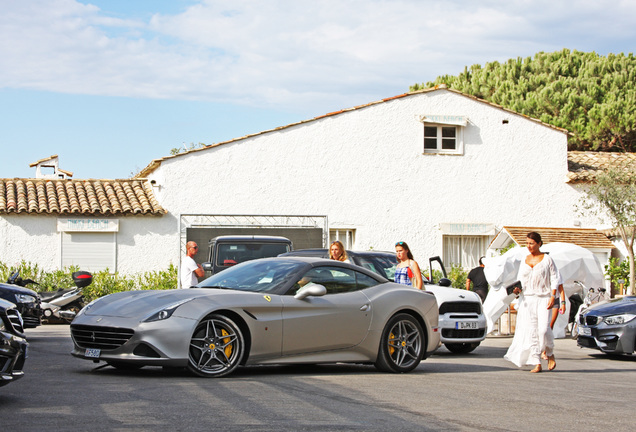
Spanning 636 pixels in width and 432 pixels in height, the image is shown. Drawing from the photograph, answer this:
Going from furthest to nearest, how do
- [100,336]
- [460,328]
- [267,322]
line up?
[460,328] → [267,322] → [100,336]

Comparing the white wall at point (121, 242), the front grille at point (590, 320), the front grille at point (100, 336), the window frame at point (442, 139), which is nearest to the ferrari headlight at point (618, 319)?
the front grille at point (590, 320)

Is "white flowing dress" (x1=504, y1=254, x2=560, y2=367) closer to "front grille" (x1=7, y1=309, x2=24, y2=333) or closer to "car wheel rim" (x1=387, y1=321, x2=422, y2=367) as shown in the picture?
"car wheel rim" (x1=387, y1=321, x2=422, y2=367)

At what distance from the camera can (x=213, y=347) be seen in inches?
361

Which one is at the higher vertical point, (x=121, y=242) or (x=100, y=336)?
(x=121, y=242)

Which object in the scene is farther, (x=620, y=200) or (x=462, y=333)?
(x=620, y=200)

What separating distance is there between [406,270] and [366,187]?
14.4 m

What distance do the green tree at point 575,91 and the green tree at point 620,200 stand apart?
40.3 feet

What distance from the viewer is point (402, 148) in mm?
27375

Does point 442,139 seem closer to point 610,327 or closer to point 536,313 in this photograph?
point 610,327

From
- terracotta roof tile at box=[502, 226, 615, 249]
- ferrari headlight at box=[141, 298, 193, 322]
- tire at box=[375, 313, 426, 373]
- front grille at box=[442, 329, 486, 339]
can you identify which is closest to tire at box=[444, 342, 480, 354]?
front grille at box=[442, 329, 486, 339]

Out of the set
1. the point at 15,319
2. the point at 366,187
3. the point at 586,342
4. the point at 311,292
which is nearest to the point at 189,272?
the point at 311,292

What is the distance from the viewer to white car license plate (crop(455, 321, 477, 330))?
46.1ft

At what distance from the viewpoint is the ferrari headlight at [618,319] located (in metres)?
14.2

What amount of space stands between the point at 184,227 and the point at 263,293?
1589 cm
